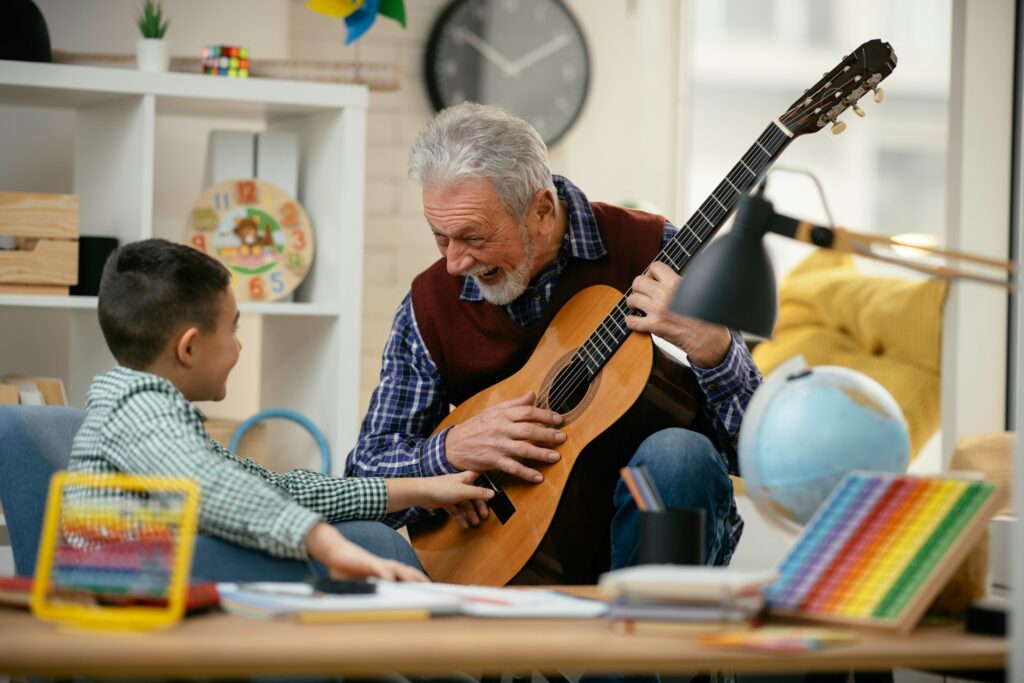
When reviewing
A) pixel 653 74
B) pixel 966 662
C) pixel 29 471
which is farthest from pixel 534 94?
pixel 966 662

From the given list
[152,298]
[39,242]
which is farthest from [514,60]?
[152,298]

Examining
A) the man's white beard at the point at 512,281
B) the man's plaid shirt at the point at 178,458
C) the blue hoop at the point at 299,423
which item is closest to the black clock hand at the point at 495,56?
the blue hoop at the point at 299,423

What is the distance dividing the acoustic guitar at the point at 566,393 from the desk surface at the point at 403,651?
2.78 feet

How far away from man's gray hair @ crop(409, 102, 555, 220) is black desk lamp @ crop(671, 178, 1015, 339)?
0.90 meters

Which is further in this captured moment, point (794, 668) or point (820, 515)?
point (820, 515)

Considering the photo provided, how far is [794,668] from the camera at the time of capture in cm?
109

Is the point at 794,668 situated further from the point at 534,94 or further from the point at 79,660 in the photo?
the point at 534,94

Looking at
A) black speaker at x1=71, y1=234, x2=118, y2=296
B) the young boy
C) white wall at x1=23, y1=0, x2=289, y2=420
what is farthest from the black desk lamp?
white wall at x1=23, y1=0, x2=289, y2=420

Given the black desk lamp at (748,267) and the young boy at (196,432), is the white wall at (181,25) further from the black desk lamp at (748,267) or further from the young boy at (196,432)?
the black desk lamp at (748,267)

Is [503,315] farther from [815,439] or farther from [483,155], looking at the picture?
[815,439]

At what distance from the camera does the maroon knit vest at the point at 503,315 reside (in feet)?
7.40

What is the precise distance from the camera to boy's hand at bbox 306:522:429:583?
1392 mm

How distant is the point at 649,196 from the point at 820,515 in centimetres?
367

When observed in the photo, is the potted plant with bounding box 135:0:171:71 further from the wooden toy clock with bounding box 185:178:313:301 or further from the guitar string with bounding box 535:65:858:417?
the guitar string with bounding box 535:65:858:417
